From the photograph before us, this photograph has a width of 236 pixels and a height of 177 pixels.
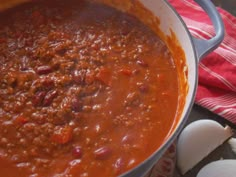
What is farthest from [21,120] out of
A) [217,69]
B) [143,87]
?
[217,69]

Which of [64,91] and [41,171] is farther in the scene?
[64,91]

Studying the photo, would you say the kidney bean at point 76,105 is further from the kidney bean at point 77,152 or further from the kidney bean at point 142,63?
the kidney bean at point 142,63

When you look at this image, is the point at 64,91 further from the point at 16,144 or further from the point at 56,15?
the point at 56,15

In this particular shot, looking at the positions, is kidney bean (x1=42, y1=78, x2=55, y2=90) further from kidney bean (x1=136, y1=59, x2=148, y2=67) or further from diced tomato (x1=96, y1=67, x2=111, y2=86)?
kidney bean (x1=136, y1=59, x2=148, y2=67)

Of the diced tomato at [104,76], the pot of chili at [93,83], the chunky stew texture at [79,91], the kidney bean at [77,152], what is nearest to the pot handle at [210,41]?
the pot of chili at [93,83]

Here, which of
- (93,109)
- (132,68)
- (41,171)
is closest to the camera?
(41,171)

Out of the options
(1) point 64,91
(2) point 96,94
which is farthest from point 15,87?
(2) point 96,94
